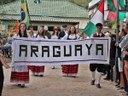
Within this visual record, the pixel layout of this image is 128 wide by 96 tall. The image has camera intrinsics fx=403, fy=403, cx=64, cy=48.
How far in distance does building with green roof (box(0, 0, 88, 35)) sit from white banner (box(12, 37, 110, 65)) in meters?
38.9

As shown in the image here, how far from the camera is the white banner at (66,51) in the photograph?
37.9 ft

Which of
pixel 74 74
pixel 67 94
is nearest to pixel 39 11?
pixel 74 74

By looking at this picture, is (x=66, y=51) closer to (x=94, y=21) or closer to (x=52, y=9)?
(x=94, y=21)

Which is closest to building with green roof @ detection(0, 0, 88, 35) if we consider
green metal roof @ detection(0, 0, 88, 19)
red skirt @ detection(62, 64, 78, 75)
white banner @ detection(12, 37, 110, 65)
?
green metal roof @ detection(0, 0, 88, 19)

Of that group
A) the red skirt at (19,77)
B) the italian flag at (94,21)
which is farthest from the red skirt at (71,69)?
the red skirt at (19,77)

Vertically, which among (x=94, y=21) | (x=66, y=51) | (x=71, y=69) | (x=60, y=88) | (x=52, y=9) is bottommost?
(x=60, y=88)

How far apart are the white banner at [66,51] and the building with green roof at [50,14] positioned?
128ft

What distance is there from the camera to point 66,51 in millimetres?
11711

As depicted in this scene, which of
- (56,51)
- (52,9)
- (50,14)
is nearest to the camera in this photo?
(56,51)

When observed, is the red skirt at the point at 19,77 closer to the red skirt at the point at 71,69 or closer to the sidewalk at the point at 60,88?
the sidewalk at the point at 60,88

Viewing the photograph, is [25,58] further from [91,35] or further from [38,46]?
[91,35]

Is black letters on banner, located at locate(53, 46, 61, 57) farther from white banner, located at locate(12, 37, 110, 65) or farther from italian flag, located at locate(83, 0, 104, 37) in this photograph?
italian flag, located at locate(83, 0, 104, 37)

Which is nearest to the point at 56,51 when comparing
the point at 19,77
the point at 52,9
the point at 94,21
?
the point at 19,77

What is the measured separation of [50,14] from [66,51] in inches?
1737
